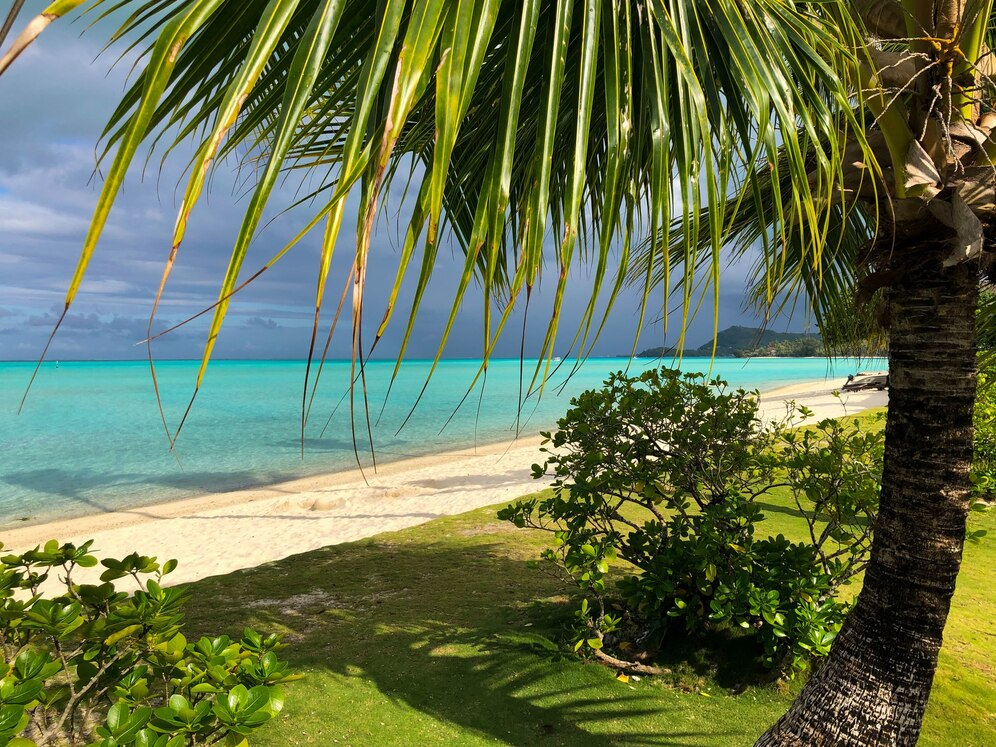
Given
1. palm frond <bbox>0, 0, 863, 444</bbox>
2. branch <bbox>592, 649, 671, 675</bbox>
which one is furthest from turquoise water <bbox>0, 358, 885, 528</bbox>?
palm frond <bbox>0, 0, 863, 444</bbox>

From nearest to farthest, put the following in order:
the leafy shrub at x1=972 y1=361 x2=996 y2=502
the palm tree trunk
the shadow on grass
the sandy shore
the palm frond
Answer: the palm frond, the palm tree trunk, the shadow on grass, the leafy shrub at x1=972 y1=361 x2=996 y2=502, the sandy shore

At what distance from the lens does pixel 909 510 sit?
200 centimetres

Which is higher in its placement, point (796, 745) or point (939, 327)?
point (939, 327)

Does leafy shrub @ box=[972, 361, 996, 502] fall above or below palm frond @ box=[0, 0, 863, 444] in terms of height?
below

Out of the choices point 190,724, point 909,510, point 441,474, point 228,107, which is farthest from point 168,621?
point 441,474

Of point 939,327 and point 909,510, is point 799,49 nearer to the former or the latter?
point 939,327

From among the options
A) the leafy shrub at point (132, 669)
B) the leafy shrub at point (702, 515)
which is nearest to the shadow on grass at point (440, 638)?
the leafy shrub at point (702, 515)

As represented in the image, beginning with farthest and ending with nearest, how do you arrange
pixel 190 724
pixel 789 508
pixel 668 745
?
1. pixel 789 508
2. pixel 668 745
3. pixel 190 724

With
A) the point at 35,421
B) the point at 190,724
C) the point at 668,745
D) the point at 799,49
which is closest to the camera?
the point at 190,724

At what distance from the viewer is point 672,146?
4.61 ft

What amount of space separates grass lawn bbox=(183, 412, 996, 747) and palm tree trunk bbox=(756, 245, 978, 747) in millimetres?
735

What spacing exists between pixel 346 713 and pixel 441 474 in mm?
9965

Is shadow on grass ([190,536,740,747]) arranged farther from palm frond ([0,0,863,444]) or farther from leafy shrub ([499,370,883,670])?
palm frond ([0,0,863,444])

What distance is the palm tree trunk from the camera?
77.4 inches
